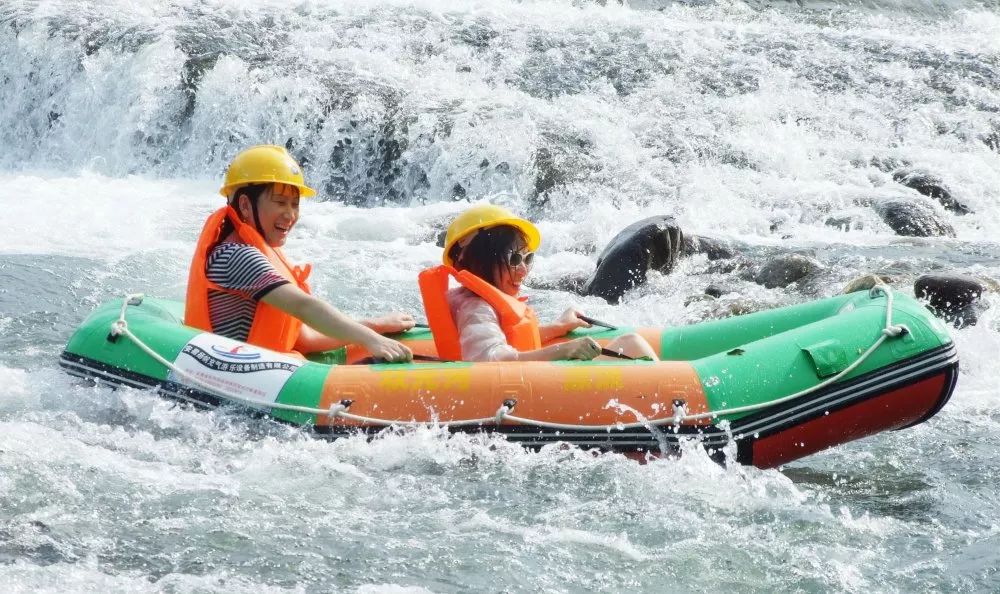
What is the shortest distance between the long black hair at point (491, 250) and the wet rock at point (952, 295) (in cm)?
399

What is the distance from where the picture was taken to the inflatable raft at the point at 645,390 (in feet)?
15.8

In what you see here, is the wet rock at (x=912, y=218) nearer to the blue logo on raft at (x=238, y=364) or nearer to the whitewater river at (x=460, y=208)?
the whitewater river at (x=460, y=208)

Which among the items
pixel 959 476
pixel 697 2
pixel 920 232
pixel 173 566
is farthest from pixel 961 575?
pixel 697 2

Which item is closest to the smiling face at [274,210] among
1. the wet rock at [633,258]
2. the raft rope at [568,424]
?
the raft rope at [568,424]

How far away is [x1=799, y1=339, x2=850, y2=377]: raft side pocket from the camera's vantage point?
486 cm

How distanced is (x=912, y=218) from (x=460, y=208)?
4.06 meters

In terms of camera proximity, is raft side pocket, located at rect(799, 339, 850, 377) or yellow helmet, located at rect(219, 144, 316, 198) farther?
yellow helmet, located at rect(219, 144, 316, 198)

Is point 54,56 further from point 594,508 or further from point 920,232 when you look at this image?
point 594,508

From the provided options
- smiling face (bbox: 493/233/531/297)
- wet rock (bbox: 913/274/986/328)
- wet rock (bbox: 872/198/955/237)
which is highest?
smiling face (bbox: 493/233/531/297)

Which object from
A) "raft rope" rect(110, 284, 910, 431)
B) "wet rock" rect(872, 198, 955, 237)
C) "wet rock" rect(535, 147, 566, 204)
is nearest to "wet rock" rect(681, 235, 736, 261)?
"wet rock" rect(535, 147, 566, 204)

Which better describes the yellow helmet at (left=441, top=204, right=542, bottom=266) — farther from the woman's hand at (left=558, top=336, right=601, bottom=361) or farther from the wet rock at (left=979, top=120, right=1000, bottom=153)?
the wet rock at (left=979, top=120, right=1000, bottom=153)

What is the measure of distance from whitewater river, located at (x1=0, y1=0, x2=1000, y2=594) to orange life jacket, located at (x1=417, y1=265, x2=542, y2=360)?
0.62 meters

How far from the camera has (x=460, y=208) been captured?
11.4 m

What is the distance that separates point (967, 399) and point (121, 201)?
314 inches
